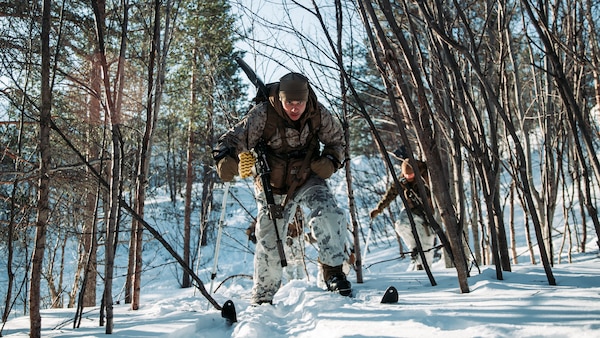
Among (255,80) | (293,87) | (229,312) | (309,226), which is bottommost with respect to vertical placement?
(229,312)

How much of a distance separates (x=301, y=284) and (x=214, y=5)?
11.3 m

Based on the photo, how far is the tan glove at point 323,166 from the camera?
2.92 meters

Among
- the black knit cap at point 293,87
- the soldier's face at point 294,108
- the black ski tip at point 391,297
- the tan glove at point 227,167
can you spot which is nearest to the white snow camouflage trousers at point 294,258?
the tan glove at point 227,167

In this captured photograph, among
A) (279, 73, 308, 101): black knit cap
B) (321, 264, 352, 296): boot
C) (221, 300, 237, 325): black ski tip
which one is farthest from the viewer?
(279, 73, 308, 101): black knit cap

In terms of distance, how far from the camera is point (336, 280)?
271 centimetres

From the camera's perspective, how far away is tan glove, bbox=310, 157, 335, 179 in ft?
9.57

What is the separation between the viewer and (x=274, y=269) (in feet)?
9.60

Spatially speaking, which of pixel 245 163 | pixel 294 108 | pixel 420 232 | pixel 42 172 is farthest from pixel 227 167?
pixel 420 232

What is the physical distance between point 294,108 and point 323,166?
0.45 metres

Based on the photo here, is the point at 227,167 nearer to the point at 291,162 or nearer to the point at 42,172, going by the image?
the point at 291,162

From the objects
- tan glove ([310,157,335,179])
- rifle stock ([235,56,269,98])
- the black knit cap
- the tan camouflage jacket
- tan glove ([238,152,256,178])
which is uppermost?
rifle stock ([235,56,269,98])

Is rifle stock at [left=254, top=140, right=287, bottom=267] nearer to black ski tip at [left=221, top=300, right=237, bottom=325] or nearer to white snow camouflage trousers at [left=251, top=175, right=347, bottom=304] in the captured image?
white snow camouflage trousers at [left=251, top=175, right=347, bottom=304]

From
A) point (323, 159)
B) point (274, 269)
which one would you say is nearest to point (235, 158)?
point (323, 159)

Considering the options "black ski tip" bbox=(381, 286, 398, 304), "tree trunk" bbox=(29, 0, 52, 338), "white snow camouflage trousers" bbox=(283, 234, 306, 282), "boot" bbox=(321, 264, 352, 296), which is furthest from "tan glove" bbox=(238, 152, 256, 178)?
"white snow camouflage trousers" bbox=(283, 234, 306, 282)
